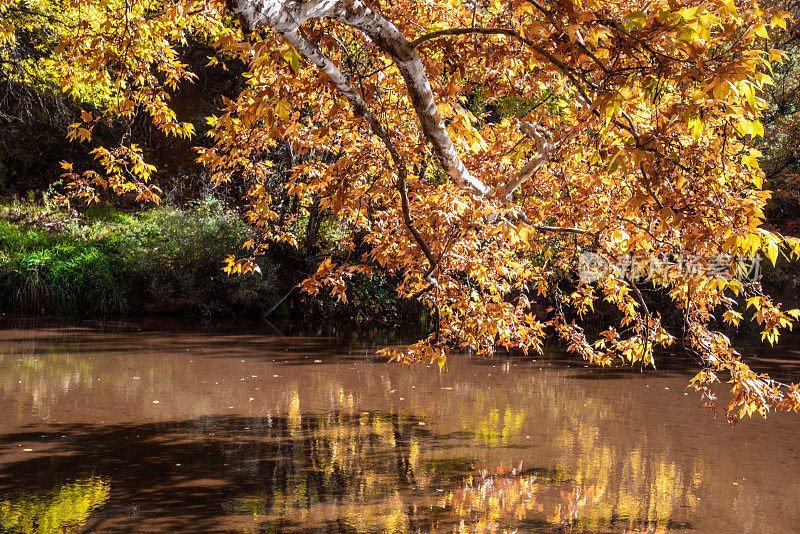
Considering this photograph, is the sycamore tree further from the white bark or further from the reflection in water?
the reflection in water

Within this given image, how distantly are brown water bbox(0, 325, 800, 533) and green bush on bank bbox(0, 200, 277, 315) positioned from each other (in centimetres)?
392

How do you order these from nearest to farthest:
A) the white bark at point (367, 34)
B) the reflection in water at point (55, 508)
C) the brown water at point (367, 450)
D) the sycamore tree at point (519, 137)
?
the white bark at point (367, 34) < the sycamore tree at point (519, 137) < the reflection in water at point (55, 508) < the brown water at point (367, 450)

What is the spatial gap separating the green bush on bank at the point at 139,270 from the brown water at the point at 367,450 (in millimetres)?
3919

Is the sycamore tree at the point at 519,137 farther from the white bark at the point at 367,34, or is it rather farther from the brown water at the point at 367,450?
the brown water at the point at 367,450

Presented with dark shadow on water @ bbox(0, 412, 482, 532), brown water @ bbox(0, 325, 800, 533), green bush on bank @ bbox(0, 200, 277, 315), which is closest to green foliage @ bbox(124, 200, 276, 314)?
green bush on bank @ bbox(0, 200, 277, 315)

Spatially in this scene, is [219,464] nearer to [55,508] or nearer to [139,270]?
[55,508]

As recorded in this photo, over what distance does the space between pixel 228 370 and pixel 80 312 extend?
18.9 feet

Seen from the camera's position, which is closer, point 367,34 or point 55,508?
point 367,34

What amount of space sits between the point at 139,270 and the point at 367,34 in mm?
10155

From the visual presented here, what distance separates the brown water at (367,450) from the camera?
4070 millimetres

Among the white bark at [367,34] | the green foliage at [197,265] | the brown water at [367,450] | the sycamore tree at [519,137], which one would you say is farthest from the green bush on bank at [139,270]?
the white bark at [367,34]

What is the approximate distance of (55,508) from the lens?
395 centimetres

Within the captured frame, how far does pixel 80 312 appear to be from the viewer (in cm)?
1272

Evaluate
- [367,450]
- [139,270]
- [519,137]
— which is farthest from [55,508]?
[139,270]
